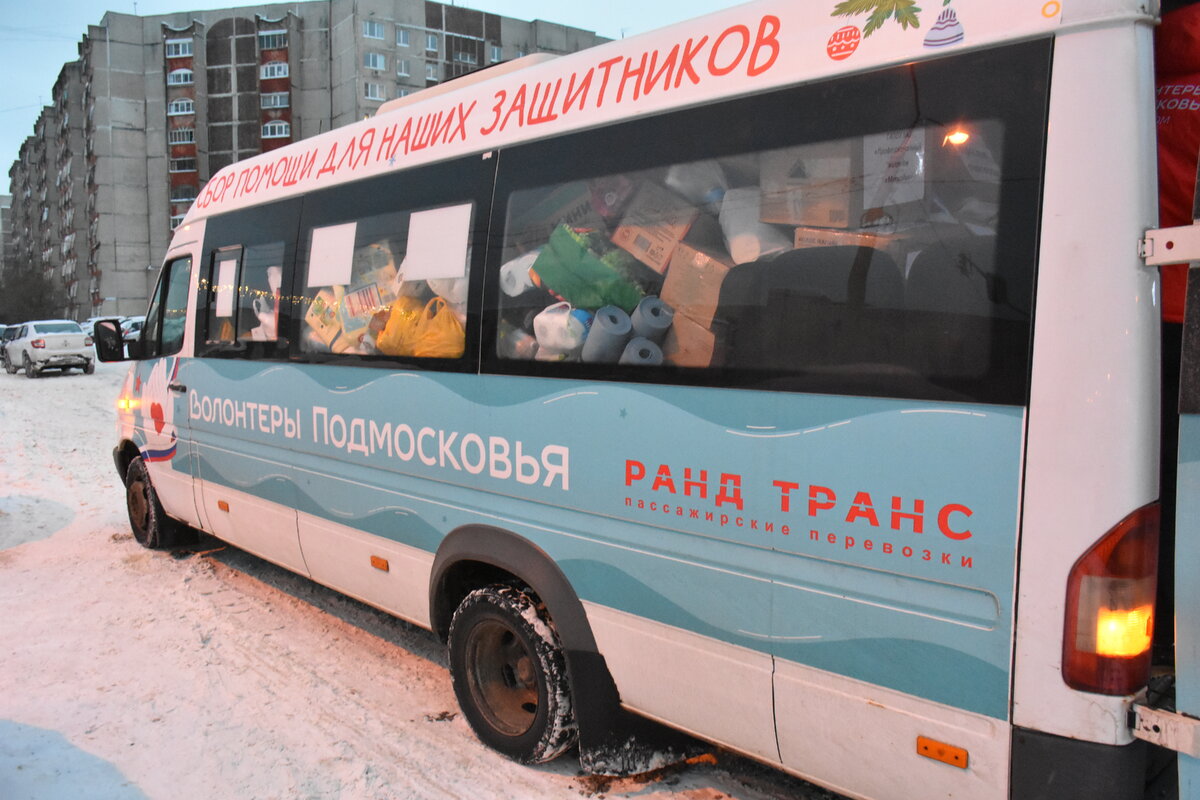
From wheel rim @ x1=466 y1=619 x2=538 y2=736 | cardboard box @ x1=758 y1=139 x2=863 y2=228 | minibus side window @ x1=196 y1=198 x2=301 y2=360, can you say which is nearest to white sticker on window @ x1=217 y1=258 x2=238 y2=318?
minibus side window @ x1=196 y1=198 x2=301 y2=360

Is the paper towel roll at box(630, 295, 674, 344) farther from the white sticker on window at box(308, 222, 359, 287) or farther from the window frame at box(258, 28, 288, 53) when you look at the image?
the window frame at box(258, 28, 288, 53)

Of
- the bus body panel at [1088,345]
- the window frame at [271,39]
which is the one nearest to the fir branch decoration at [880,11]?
the bus body panel at [1088,345]

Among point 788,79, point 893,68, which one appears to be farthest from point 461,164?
point 893,68

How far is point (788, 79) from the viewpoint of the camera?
2.55 metres

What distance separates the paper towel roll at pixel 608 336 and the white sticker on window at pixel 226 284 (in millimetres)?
3262

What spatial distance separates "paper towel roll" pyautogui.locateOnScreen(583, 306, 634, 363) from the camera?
2988mm

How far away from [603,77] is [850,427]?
1.65m

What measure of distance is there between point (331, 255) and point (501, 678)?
236 centimetres

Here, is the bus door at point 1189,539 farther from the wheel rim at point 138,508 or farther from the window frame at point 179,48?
the window frame at point 179,48

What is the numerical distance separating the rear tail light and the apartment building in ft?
201

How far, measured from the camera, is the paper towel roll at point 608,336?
118 inches

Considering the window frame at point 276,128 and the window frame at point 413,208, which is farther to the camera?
the window frame at point 276,128

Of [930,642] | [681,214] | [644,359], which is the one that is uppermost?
[681,214]

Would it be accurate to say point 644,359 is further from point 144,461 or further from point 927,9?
point 144,461
